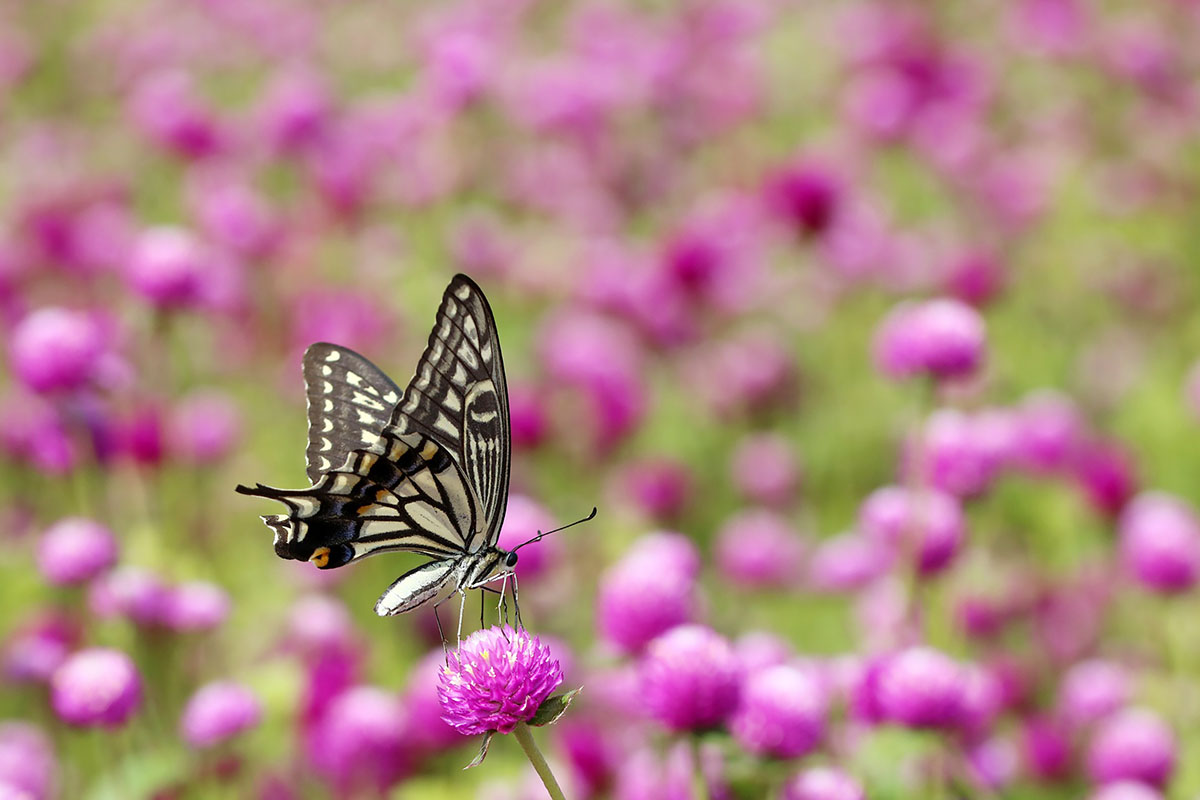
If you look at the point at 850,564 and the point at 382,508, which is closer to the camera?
the point at 382,508

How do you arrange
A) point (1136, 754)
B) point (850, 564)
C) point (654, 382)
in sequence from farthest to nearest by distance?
point (654, 382), point (850, 564), point (1136, 754)

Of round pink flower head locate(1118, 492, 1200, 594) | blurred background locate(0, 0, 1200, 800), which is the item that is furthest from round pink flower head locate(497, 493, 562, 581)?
round pink flower head locate(1118, 492, 1200, 594)

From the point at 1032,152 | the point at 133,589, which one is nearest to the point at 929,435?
the point at 133,589

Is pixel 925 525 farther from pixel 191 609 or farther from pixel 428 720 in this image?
pixel 191 609

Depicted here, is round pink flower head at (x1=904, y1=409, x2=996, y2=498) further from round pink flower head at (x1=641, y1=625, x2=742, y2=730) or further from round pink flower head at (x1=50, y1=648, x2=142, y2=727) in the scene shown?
round pink flower head at (x1=50, y1=648, x2=142, y2=727)

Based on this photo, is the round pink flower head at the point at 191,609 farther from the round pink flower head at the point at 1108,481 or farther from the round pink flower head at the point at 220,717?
the round pink flower head at the point at 1108,481

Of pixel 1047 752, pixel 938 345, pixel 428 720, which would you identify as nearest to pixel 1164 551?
pixel 1047 752

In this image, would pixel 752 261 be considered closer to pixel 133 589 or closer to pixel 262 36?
pixel 133 589

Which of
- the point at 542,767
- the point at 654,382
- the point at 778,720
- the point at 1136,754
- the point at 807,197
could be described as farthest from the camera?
the point at 654,382
